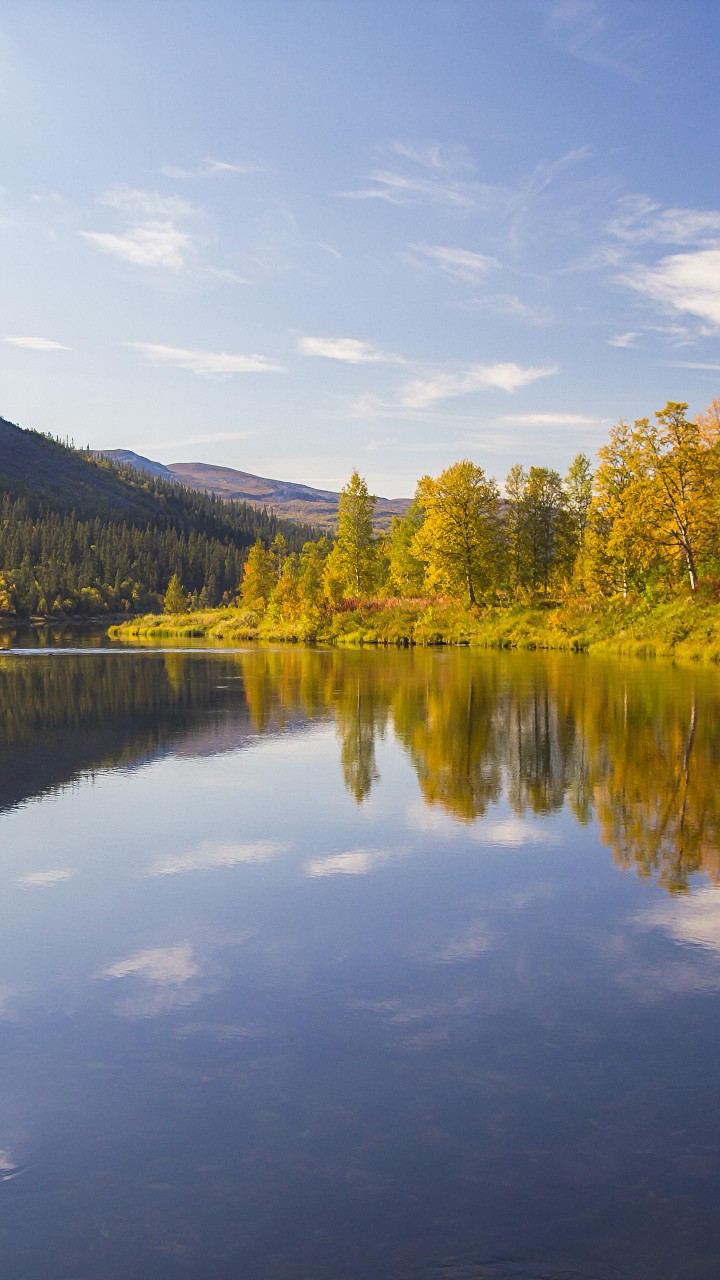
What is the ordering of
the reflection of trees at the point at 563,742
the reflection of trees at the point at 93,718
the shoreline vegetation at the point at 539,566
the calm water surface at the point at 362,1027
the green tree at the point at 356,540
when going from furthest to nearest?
the green tree at the point at 356,540 < the shoreline vegetation at the point at 539,566 < the reflection of trees at the point at 93,718 < the reflection of trees at the point at 563,742 < the calm water surface at the point at 362,1027

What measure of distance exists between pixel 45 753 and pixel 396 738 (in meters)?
6.37

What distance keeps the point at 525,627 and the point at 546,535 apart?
16179 millimetres

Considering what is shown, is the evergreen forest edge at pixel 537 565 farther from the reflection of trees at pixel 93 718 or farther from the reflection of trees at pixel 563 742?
the reflection of trees at pixel 93 718

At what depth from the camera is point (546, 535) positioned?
211ft

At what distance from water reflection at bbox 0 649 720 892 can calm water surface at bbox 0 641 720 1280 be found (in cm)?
14

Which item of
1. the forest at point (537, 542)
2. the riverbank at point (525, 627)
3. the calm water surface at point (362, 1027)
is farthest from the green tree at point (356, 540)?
the calm water surface at point (362, 1027)

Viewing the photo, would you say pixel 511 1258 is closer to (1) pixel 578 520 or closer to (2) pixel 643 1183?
(2) pixel 643 1183

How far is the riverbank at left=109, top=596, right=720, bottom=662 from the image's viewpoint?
127ft

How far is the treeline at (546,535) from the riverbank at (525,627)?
5.95ft

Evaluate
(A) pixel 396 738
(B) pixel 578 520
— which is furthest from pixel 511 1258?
(B) pixel 578 520

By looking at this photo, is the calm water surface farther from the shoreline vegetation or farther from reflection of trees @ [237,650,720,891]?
the shoreline vegetation

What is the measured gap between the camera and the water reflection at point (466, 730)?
38.0 feet

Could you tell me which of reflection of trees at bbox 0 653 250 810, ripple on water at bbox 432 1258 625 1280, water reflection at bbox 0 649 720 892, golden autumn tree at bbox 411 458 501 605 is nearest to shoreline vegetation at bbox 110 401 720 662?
golden autumn tree at bbox 411 458 501 605

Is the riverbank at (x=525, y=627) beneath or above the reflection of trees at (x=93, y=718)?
above
